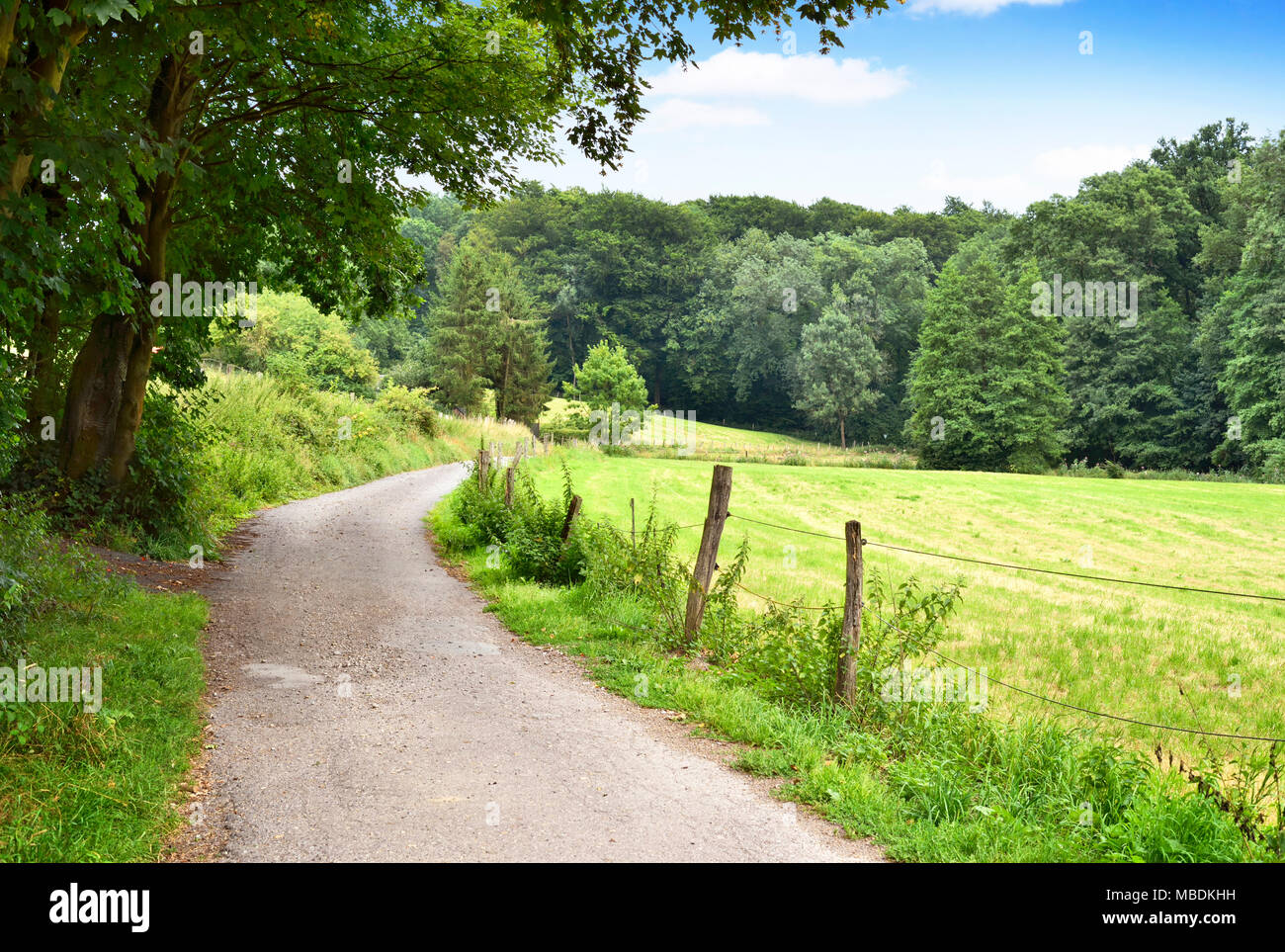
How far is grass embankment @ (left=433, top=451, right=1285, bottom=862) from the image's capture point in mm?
4938

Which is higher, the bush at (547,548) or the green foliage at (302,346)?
the green foliage at (302,346)

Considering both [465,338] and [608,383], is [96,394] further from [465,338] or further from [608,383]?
[608,383]

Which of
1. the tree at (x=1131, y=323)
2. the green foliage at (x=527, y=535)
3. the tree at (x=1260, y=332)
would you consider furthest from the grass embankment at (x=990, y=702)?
the tree at (x=1131, y=323)

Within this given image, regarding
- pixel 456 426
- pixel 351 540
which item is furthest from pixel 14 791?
pixel 456 426

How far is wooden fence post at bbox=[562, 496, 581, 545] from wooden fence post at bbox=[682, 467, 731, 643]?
11.0ft

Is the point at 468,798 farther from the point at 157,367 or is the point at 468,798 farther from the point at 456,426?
the point at 456,426

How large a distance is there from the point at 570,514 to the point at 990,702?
20.5ft

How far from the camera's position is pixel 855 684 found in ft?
23.1

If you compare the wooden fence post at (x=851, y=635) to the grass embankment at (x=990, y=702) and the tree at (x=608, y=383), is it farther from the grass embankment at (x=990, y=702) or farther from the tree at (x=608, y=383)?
the tree at (x=608, y=383)

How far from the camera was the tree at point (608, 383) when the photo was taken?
60844mm

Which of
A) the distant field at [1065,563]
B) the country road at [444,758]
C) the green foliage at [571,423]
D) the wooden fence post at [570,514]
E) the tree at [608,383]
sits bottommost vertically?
the distant field at [1065,563]

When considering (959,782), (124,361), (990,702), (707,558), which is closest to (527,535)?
(707,558)

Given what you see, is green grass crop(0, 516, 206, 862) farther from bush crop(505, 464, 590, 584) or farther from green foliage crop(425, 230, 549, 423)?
green foliage crop(425, 230, 549, 423)

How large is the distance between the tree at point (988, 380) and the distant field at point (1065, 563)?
15.4 meters
